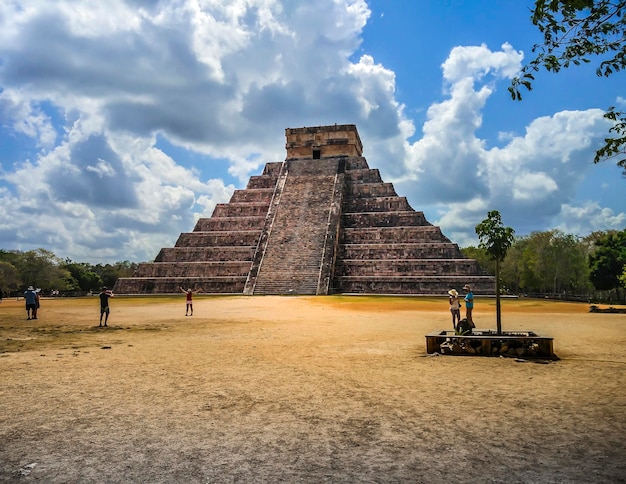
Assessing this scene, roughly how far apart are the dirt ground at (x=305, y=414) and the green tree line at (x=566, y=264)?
3322 cm

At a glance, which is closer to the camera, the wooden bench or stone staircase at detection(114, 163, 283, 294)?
the wooden bench

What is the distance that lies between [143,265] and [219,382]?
112 feet

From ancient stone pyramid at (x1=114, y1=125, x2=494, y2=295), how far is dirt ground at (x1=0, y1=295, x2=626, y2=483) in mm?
24015

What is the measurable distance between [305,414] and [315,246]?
106 feet

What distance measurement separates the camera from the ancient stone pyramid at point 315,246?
1347 inches

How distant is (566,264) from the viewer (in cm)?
4872

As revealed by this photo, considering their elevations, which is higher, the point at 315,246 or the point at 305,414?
the point at 315,246

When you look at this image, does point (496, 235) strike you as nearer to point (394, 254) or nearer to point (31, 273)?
point (394, 254)

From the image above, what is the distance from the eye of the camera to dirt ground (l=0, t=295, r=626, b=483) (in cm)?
395

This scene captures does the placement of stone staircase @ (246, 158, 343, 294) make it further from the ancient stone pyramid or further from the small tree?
the small tree

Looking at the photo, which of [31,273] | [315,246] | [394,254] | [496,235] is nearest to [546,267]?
[394,254]

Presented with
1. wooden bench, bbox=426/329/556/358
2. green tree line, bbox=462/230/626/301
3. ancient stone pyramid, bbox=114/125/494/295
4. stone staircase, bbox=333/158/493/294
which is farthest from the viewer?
green tree line, bbox=462/230/626/301

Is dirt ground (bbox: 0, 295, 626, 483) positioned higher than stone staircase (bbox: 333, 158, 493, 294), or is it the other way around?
stone staircase (bbox: 333, 158, 493, 294)

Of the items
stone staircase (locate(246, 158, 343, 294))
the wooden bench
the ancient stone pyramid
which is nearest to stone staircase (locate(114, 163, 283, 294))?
the ancient stone pyramid
